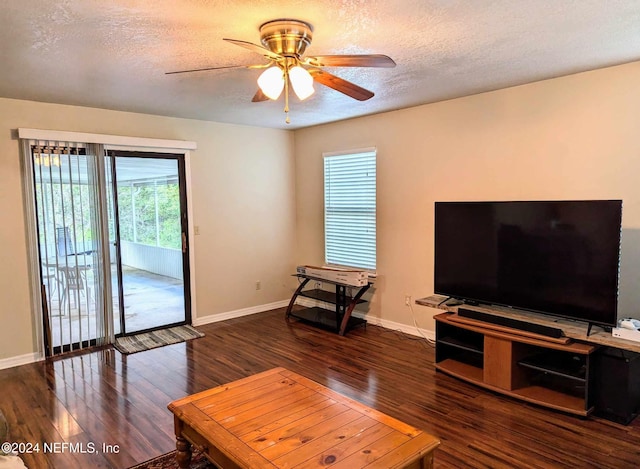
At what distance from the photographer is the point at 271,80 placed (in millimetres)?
2207

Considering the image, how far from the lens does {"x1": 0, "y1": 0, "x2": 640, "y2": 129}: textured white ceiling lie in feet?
7.00

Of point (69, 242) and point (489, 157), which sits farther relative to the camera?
point (69, 242)

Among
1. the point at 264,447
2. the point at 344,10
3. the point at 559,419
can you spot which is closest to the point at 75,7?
the point at 344,10

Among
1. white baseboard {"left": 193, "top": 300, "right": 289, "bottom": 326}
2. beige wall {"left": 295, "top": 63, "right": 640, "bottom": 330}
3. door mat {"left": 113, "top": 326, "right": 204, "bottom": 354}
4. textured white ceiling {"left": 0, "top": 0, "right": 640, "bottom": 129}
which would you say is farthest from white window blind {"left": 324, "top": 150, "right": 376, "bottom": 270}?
door mat {"left": 113, "top": 326, "right": 204, "bottom": 354}

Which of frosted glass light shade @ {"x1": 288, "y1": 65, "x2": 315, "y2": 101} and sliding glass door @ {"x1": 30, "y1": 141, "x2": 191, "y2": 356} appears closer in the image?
frosted glass light shade @ {"x1": 288, "y1": 65, "x2": 315, "y2": 101}

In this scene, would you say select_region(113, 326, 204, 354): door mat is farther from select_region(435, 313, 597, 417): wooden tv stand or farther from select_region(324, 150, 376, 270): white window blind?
select_region(435, 313, 597, 417): wooden tv stand

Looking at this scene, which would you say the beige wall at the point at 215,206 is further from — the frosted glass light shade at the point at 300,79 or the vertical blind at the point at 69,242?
the frosted glass light shade at the point at 300,79

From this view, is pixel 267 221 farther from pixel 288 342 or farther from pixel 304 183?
pixel 288 342

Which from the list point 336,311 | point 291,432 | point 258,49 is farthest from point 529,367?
point 258,49

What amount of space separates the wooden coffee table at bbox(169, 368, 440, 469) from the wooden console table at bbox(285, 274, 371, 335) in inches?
87.7

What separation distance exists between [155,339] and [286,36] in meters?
3.62

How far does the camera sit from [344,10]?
217cm

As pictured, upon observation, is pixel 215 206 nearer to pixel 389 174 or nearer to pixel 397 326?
pixel 389 174

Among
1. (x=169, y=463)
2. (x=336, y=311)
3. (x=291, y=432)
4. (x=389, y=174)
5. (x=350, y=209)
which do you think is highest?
(x=389, y=174)
